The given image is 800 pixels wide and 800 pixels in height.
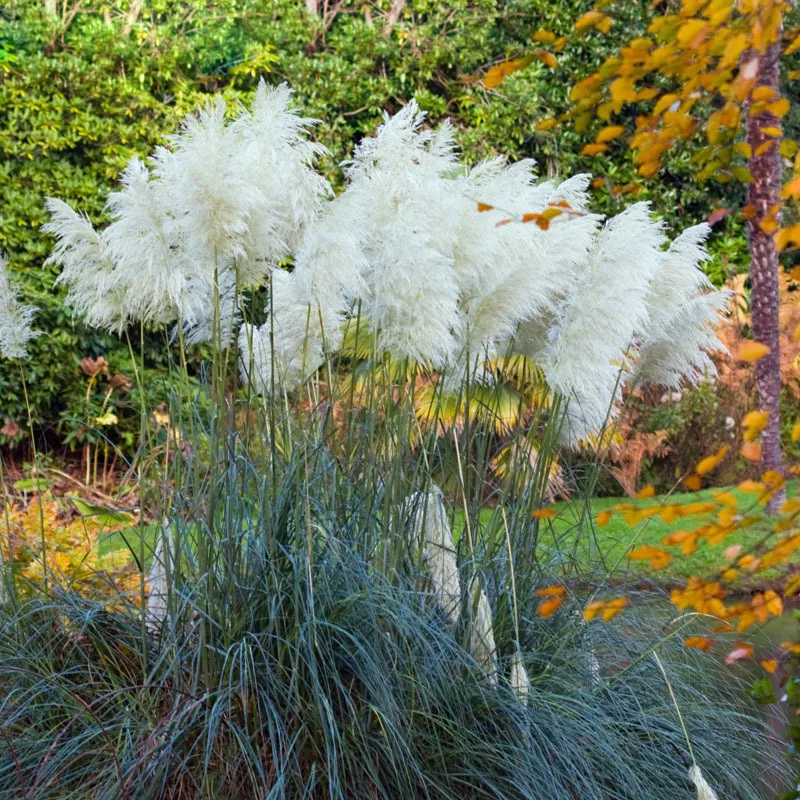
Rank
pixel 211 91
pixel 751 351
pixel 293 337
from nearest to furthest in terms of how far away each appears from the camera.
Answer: pixel 751 351 < pixel 293 337 < pixel 211 91

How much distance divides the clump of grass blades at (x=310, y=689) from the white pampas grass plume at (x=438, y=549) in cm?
5

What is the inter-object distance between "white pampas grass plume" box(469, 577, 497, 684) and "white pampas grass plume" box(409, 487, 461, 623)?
6 centimetres

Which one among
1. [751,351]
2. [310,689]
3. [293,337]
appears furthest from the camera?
[293,337]

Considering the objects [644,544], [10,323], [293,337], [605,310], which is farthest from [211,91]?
[605,310]

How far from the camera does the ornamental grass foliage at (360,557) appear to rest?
9.71ft

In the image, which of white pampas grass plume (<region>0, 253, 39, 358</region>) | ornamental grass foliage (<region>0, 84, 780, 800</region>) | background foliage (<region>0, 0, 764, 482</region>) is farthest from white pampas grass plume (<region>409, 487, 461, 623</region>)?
background foliage (<region>0, 0, 764, 482</region>)

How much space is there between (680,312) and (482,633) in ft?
4.73

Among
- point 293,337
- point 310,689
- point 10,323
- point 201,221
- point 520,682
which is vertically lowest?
point 310,689

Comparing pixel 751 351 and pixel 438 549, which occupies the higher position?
pixel 751 351

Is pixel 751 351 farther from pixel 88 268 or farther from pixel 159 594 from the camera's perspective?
pixel 88 268

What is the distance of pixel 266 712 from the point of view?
2912mm

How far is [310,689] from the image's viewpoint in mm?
2988

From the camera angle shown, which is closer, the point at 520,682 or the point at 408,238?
the point at 520,682

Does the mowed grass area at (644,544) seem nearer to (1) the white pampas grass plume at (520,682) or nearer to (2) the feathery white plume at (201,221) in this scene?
(1) the white pampas grass plume at (520,682)
